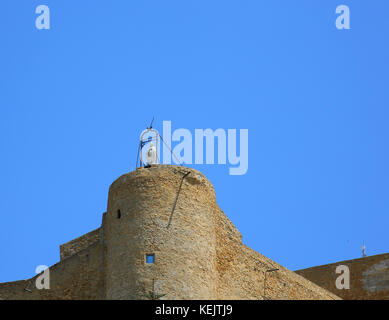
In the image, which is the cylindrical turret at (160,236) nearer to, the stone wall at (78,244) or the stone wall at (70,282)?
the stone wall at (70,282)

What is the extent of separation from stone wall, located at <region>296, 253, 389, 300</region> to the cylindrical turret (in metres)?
12.6

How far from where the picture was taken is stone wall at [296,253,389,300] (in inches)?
1820

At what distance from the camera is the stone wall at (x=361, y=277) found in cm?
4622

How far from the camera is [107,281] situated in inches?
1372

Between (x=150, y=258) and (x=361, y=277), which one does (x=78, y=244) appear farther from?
(x=361, y=277)

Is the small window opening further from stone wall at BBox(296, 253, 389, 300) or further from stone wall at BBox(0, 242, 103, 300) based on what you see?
stone wall at BBox(296, 253, 389, 300)

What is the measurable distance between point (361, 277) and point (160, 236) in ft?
50.8

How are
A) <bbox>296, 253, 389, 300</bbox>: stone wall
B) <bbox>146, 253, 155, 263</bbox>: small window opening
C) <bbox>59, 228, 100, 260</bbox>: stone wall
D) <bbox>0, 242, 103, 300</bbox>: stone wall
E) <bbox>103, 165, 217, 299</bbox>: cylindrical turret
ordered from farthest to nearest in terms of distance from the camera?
<bbox>296, 253, 389, 300</bbox>: stone wall → <bbox>59, 228, 100, 260</bbox>: stone wall → <bbox>0, 242, 103, 300</bbox>: stone wall → <bbox>146, 253, 155, 263</bbox>: small window opening → <bbox>103, 165, 217, 299</bbox>: cylindrical turret

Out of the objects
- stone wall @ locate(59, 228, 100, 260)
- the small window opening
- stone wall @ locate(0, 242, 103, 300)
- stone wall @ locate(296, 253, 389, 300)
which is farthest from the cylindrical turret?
stone wall @ locate(296, 253, 389, 300)
